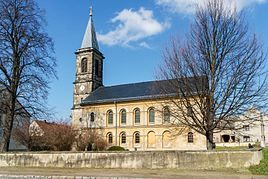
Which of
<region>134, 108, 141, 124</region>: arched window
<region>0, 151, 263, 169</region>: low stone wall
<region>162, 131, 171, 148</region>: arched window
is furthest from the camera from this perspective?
<region>134, 108, 141, 124</region>: arched window

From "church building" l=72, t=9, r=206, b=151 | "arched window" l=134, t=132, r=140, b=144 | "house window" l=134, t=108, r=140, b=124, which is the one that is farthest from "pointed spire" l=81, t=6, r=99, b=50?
"arched window" l=134, t=132, r=140, b=144

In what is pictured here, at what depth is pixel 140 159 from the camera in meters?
18.6

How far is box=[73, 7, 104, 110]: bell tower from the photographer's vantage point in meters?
56.0

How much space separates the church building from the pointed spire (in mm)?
203

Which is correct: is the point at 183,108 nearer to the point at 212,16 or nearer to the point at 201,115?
the point at 201,115

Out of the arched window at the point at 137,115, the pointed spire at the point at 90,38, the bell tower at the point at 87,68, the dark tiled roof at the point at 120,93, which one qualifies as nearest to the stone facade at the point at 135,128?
the arched window at the point at 137,115

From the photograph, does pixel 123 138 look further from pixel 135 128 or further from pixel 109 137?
pixel 135 128

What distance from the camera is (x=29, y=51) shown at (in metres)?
24.7

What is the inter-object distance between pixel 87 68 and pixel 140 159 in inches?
1600

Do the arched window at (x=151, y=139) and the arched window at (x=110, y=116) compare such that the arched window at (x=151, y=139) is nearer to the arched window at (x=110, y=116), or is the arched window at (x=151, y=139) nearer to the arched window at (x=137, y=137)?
the arched window at (x=137, y=137)

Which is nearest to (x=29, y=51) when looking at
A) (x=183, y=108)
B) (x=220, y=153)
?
(x=183, y=108)

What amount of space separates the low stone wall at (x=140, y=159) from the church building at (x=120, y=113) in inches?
863

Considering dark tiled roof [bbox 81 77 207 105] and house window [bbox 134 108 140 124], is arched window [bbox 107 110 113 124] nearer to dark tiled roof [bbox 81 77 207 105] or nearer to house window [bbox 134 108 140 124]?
dark tiled roof [bbox 81 77 207 105]

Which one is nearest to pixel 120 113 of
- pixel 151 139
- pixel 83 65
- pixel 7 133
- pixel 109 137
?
pixel 109 137
